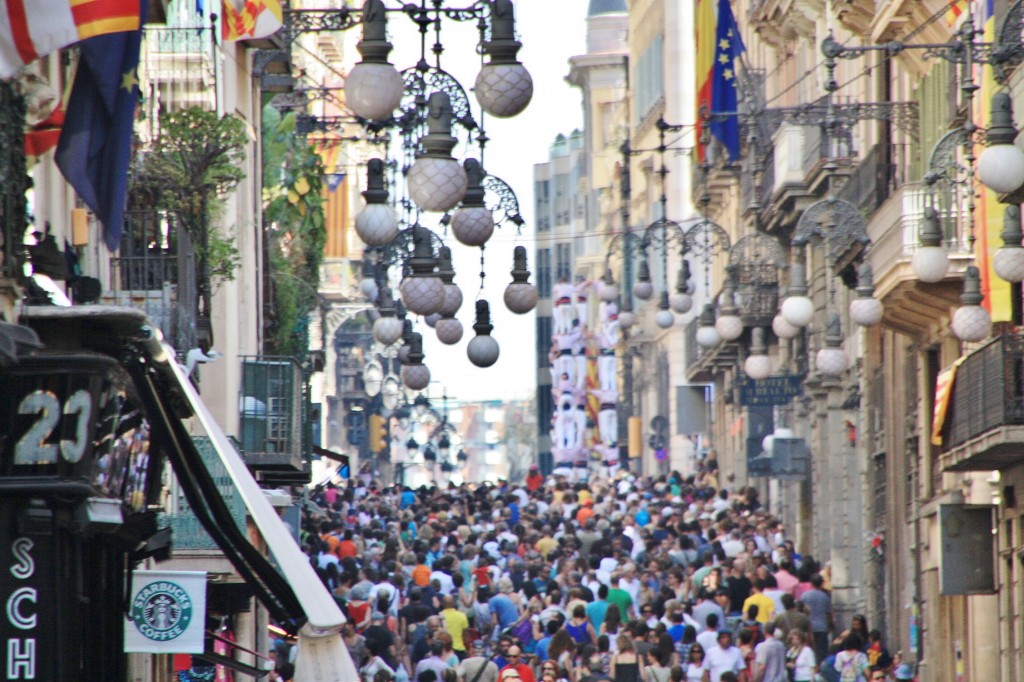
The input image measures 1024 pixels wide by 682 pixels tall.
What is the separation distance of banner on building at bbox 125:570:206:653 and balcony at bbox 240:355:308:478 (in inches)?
336

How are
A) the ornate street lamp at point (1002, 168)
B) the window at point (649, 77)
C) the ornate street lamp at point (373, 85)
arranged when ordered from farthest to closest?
the window at point (649, 77), the ornate street lamp at point (1002, 168), the ornate street lamp at point (373, 85)

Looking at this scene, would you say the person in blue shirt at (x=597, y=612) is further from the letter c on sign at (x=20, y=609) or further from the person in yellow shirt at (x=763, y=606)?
the letter c on sign at (x=20, y=609)

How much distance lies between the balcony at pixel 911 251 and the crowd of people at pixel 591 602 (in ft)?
10.4

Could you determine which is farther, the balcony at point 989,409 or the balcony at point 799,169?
the balcony at point 799,169

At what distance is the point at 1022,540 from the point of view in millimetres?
22969

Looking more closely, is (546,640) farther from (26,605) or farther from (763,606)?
(26,605)

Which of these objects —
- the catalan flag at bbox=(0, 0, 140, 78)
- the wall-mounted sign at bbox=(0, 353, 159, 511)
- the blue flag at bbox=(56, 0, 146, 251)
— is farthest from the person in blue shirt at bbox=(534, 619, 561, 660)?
the catalan flag at bbox=(0, 0, 140, 78)

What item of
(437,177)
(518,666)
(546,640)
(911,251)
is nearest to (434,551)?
(546,640)

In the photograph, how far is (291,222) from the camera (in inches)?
Result: 1230

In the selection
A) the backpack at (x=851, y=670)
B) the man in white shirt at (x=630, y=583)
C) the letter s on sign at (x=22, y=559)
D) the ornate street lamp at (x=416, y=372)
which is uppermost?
the ornate street lamp at (x=416, y=372)

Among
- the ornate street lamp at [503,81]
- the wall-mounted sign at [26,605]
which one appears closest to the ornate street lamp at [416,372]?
the ornate street lamp at [503,81]

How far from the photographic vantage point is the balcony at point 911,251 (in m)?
24.2

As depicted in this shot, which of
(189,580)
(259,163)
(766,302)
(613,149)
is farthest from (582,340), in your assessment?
(189,580)

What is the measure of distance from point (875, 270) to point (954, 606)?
3.82 metres
